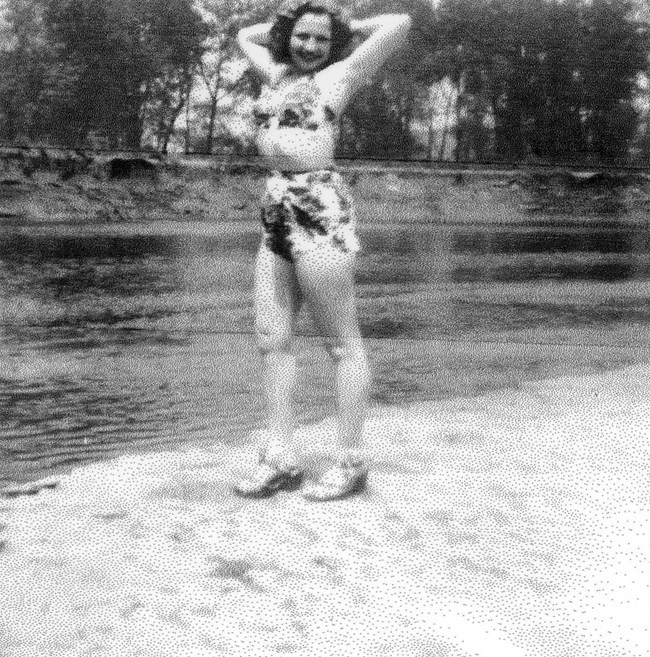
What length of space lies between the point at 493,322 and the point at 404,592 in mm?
6074

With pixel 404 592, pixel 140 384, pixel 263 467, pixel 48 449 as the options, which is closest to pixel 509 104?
pixel 140 384

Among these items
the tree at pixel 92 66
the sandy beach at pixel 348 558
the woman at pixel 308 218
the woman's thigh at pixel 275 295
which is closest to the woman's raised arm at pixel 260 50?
the woman at pixel 308 218

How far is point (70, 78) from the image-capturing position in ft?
24.0

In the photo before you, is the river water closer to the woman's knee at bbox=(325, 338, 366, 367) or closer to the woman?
the woman

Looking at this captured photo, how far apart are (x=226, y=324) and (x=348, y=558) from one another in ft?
17.8

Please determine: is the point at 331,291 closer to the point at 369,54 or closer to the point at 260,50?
the point at 369,54

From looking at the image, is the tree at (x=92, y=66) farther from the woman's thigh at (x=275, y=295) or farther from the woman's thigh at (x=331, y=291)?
the woman's thigh at (x=331, y=291)

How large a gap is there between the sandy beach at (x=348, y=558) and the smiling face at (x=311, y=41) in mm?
1155

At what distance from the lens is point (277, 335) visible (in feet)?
11.0

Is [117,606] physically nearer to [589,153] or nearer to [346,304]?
[346,304]

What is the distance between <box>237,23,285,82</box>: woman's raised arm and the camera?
3.39 meters

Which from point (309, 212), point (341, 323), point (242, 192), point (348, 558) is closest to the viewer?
point (348, 558)

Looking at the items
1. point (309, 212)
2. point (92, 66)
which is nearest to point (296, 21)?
point (309, 212)

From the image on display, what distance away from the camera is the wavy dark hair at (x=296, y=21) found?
3303 millimetres
